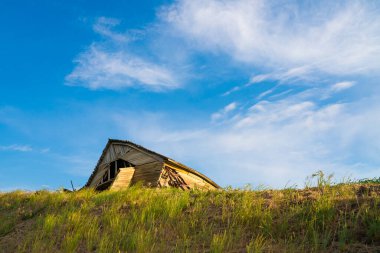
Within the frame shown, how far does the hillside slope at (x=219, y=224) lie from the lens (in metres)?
6.46

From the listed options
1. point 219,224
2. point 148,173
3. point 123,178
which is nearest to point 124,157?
point 148,173

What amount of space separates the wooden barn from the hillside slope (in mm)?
11035

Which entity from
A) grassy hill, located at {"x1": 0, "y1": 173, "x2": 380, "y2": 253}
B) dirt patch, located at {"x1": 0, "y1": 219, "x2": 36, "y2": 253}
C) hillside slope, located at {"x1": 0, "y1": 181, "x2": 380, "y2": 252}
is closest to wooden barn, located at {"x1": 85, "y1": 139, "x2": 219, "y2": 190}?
dirt patch, located at {"x1": 0, "y1": 219, "x2": 36, "y2": 253}

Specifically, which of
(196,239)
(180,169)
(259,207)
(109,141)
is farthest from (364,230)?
(109,141)

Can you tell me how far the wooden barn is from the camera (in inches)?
873

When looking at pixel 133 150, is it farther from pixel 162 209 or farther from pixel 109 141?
pixel 162 209

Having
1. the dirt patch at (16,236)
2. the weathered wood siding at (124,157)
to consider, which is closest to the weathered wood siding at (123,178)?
the weathered wood siding at (124,157)

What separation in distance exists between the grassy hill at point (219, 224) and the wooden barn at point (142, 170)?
11.2m

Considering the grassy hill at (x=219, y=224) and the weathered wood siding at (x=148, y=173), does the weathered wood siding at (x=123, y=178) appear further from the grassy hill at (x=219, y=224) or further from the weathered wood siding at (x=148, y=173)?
the grassy hill at (x=219, y=224)

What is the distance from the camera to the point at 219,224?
7.76 m

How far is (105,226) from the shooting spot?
8.38 metres

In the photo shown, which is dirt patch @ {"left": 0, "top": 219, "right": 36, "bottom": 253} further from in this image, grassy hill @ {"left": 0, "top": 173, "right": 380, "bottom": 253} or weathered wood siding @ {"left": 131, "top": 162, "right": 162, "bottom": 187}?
weathered wood siding @ {"left": 131, "top": 162, "right": 162, "bottom": 187}

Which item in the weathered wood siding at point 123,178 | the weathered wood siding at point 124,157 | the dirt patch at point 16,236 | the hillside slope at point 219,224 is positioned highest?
the weathered wood siding at point 124,157

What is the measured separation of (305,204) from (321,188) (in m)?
1.23
